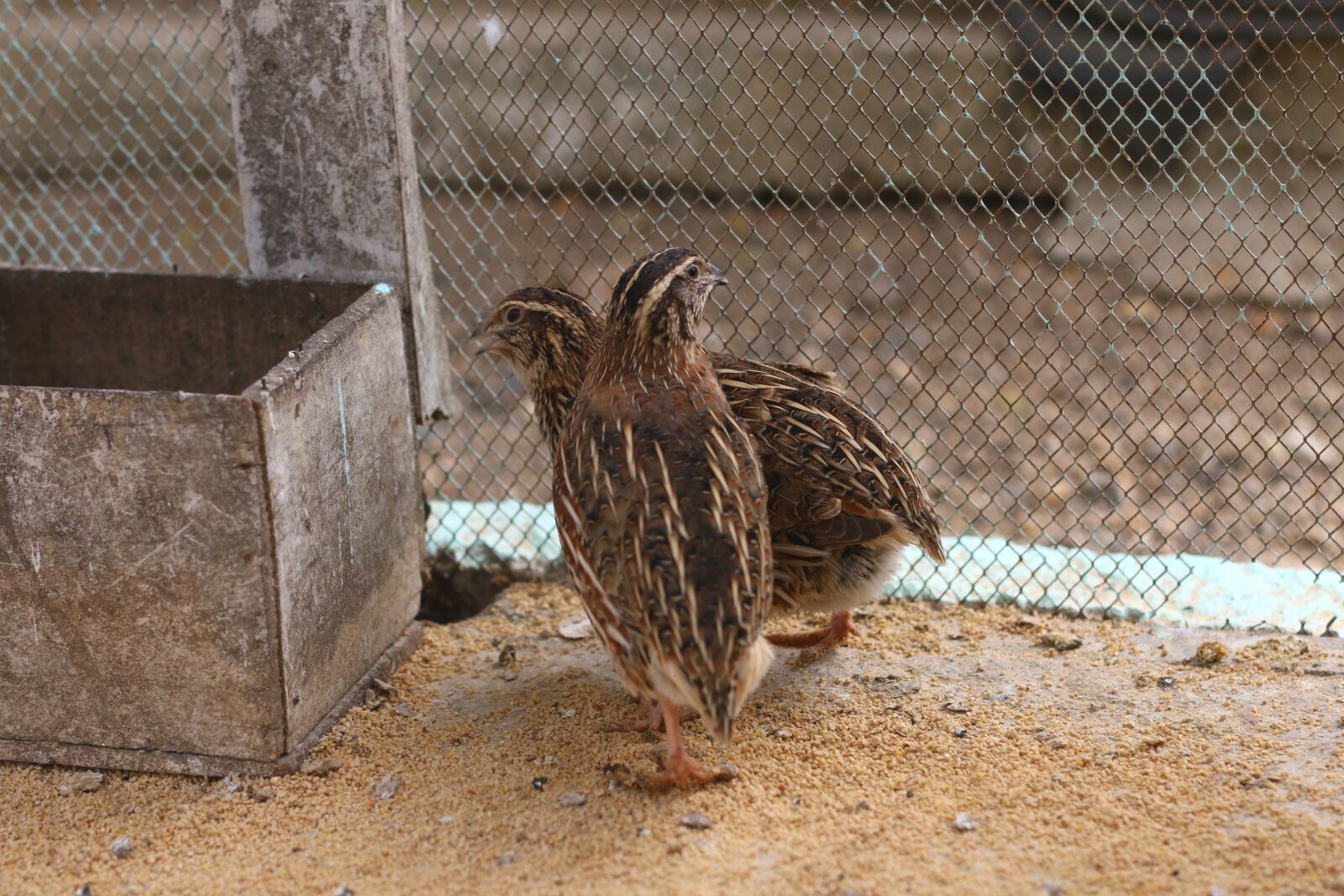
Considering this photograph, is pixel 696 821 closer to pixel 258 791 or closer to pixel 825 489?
pixel 825 489

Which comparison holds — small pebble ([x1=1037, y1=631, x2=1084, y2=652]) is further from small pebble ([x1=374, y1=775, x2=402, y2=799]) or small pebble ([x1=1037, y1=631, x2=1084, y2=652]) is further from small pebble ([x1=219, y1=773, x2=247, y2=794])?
small pebble ([x1=219, y1=773, x2=247, y2=794])

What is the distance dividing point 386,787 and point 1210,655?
2.74 metres

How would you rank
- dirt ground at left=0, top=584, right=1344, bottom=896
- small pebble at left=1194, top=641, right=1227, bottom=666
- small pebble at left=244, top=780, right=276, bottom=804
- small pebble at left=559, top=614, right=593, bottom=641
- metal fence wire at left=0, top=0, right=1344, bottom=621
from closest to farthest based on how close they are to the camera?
dirt ground at left=0, top=584, right=1344, bottom=896 → small pebble at left=244, top=780, right=276, bottom=804 → small pebble at left=1194, top=641, right=1227, bottom=666 → small pebble at left=559, top=614, right=593, bottom=641 → metal fence wire at left=0, top=0, right=1344, bottom=621

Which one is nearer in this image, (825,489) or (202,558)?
(202,558)

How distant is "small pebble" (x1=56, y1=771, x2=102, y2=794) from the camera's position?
394cm

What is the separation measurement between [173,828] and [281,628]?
0.64 metres

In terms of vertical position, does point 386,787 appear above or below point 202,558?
below

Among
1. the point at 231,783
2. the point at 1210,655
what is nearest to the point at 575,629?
the point at 231,783

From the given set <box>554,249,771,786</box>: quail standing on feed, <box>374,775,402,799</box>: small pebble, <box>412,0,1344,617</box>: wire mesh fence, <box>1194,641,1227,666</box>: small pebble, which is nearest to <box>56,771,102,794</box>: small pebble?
<box>374,775,402,799</box>: small pebble

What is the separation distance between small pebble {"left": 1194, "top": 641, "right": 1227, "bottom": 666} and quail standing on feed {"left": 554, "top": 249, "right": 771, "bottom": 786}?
5.68 ft

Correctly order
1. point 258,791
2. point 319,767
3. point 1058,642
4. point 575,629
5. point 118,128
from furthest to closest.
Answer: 1. point 118,128
2. point 575,629
3. point 1058,642
4. point 319,767
5. point 258,791

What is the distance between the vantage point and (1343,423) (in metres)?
6.42

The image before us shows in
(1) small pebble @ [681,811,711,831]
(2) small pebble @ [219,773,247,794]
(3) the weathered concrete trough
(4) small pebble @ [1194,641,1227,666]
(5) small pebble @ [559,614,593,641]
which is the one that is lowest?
(5) small pebble @ [559,614,593,641]

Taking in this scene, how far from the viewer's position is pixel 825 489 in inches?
160
